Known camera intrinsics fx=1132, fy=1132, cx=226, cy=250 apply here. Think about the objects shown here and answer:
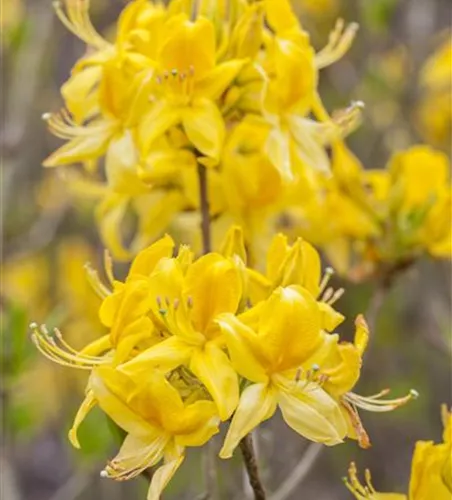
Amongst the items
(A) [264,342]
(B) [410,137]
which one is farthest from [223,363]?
(B) [410,137]

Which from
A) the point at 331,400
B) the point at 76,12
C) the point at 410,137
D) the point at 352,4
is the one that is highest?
the point at 76,12

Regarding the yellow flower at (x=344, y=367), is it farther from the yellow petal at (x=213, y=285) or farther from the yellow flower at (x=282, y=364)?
the yellow petal at (x=213, y=285)

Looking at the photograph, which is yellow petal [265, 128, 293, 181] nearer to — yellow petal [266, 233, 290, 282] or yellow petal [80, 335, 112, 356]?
yellow petal [266, 233, 290, 282]

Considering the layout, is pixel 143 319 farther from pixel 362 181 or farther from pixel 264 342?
pixel 362 181

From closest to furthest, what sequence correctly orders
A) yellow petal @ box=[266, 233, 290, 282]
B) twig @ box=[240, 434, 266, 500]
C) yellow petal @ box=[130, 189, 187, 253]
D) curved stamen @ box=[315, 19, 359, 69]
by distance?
twig @ box=[240, 434, 266, 500]
yellow petal @ box=[266, 233, 290, 282]
curved stamen @ box=[315, 19, 359, 69]
yellow petal @ box=[130, 189, 187, 253]

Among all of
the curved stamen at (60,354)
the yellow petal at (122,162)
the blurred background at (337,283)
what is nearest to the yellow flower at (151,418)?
the curved stamen at (60,354)

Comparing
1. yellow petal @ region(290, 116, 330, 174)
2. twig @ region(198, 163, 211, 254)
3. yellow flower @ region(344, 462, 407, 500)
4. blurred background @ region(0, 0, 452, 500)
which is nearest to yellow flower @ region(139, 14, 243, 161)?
twig @ region(198, 163, 211, 254)
